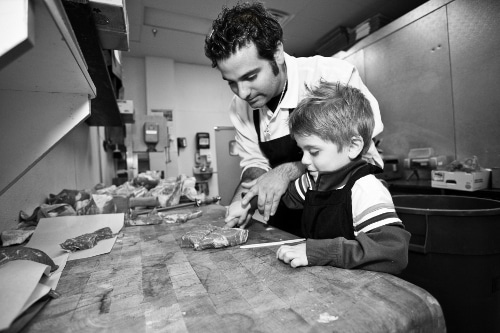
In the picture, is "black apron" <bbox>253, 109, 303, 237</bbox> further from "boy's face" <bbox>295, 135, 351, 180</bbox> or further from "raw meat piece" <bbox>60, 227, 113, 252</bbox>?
"raw meat piece" <bbox>60, 227, 113, 252</bbox>

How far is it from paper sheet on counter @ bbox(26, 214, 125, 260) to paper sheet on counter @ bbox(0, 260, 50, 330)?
26 cm

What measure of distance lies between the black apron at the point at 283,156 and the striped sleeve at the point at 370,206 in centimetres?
58

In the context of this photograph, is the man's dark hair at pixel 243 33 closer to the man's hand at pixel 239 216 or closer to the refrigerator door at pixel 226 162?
the man's hand at pixel 239 216

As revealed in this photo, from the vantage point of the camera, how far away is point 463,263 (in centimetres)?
118

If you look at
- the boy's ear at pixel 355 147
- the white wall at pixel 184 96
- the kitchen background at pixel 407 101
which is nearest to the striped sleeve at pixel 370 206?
the boy's ear at pixel 355 147

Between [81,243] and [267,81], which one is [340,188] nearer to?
[267,81]

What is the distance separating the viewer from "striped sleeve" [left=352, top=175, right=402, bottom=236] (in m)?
0.79

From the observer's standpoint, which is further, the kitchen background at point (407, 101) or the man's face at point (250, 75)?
the kitchen background at point (407, 101)

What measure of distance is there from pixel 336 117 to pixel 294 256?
518 millimetres

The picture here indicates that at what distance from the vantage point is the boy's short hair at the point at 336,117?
3.09ft

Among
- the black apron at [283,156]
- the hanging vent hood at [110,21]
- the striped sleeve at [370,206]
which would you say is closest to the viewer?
the striped sleeve at [370,206]

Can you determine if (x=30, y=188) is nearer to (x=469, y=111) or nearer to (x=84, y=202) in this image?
(x=84, y=202)

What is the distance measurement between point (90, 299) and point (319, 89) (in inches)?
39.9

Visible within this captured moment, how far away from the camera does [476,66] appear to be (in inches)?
101
